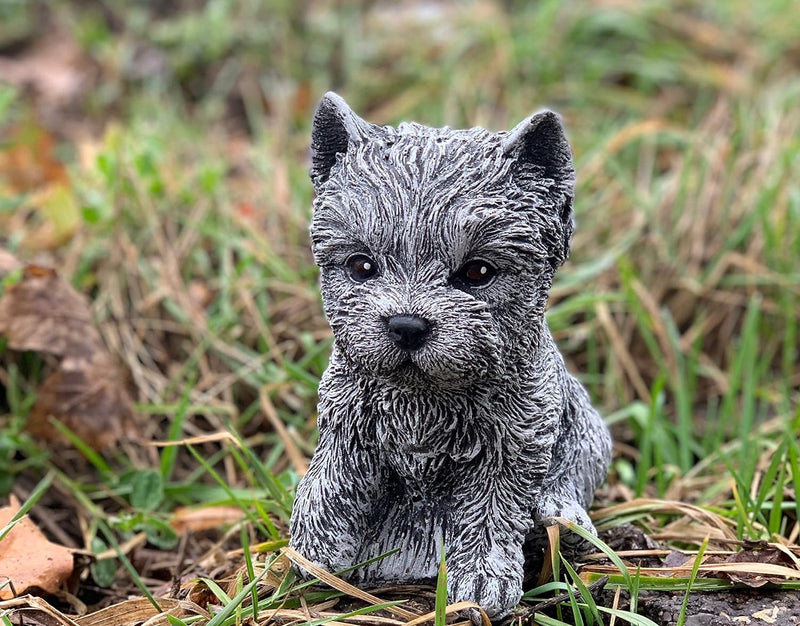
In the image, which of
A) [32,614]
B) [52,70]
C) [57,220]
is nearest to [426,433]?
[32,614]

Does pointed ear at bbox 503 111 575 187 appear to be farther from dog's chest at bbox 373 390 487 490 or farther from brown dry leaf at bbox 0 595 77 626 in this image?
brown dry leaf at bbox 0 595 77 626

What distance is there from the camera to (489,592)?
244 cm

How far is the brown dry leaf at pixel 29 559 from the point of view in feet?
9.37

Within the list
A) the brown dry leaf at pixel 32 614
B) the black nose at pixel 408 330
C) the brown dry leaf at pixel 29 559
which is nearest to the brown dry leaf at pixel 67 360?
the brown dry leaf at pixel 29 559

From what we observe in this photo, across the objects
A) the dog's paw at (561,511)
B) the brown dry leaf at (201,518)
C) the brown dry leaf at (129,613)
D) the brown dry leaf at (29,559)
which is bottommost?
the brown dry leaf at (201,518)

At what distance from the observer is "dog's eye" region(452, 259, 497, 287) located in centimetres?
228

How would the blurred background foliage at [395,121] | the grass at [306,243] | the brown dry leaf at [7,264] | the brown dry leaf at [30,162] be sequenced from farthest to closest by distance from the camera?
the brown dry leaf at [30,162], the blurred background foliage at [395,121], the brown dry leaf at [7,264], the grass at [306,243]

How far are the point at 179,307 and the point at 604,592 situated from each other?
245 cm

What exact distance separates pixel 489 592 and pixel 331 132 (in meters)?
1.18

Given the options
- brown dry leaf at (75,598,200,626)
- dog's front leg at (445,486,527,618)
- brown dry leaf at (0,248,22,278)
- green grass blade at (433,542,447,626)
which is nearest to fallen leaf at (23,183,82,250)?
brown dry leaf at (0,248,22,278)

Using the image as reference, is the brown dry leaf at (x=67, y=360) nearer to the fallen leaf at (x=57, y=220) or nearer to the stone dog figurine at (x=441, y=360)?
the fallen leaf at (x=57, y=220)

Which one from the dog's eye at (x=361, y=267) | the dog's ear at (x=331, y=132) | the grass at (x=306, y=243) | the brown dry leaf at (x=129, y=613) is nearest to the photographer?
the dog's eye at (x=361, y=267)

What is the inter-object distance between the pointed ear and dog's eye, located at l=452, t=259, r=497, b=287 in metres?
0.27

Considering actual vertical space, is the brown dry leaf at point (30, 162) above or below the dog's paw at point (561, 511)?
above
